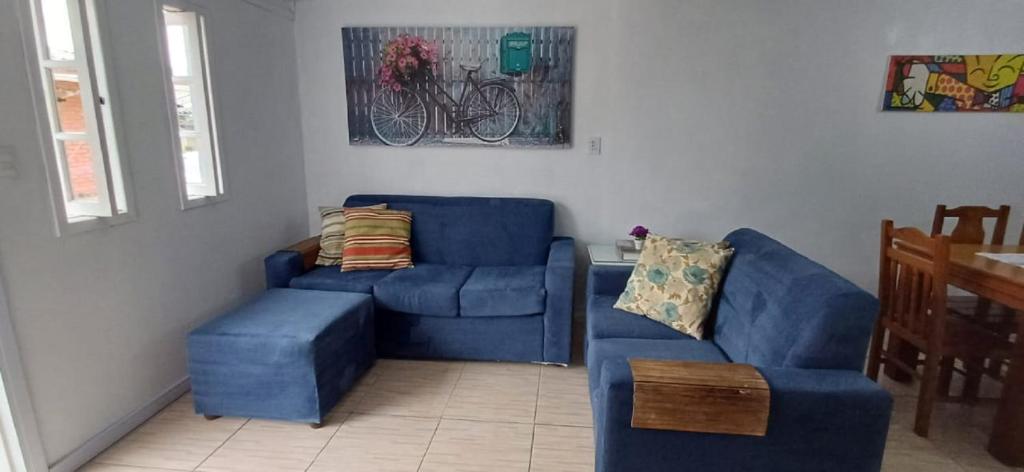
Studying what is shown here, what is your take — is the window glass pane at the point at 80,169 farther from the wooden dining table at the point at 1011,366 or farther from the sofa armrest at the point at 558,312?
the wooden dining table at the point at 1011,366

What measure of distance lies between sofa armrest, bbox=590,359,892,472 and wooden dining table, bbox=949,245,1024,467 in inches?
39.5

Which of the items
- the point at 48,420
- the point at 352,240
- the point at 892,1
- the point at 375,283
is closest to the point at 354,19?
the point at 352,240

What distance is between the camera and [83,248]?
192 centimetres

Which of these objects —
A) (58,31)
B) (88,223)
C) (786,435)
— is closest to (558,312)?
(786,435)

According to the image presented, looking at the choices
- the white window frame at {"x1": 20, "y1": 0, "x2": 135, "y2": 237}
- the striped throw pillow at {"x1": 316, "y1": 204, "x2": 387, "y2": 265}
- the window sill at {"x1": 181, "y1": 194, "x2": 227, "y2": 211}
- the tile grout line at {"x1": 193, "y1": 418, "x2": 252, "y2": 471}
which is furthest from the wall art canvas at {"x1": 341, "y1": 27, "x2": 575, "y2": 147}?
the tile grout line at {"x1": 193, "y1": 418, "x2": 252, "y2": 471}

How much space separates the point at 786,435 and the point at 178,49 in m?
3.19

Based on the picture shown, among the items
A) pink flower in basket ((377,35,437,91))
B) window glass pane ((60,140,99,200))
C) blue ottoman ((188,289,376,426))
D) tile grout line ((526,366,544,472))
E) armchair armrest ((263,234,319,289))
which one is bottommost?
tile grout line ((526,366,544,472))

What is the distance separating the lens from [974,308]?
250 centimetres

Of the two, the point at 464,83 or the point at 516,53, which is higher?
the point at 516,53

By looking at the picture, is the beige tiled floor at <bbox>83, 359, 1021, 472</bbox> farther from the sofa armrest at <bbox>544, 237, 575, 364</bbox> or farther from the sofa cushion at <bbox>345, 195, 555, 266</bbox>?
the sofa cushion at <bbox>345, 195, 555, 266</bbox>

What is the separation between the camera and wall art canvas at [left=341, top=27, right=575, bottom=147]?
10.3 feet

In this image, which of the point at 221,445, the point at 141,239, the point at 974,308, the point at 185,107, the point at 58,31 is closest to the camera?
the point at 58,31

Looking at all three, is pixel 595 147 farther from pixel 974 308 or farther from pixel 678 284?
pixel 974 308

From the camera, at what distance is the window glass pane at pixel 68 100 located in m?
1.90
